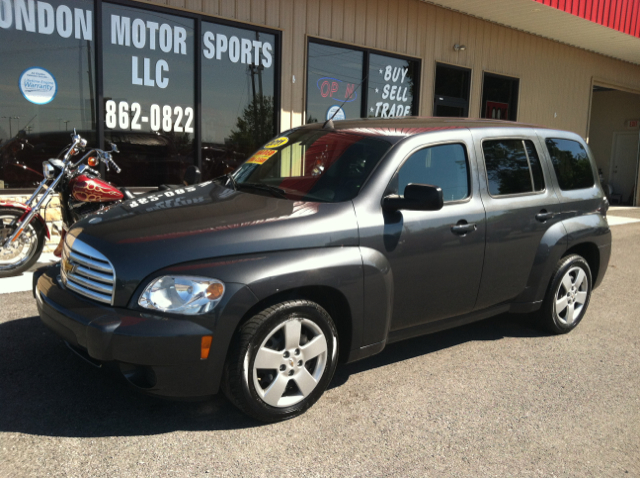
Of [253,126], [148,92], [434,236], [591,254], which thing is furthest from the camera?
[253,126]

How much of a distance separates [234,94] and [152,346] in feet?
22.8

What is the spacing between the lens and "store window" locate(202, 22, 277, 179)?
349 inches

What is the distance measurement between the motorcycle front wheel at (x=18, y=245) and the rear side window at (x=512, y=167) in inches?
183

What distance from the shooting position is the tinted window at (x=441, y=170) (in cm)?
386

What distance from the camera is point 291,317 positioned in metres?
3.21

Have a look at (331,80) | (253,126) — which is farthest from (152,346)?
(331,80)

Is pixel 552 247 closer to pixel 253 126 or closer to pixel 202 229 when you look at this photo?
pixel 202 229

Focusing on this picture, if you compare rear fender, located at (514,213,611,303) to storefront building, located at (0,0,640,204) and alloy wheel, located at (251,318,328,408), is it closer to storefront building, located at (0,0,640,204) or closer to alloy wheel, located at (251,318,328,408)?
alloy wheel, located at (251,318,328,408)

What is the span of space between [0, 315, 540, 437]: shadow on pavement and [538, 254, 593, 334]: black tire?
4.79 ft

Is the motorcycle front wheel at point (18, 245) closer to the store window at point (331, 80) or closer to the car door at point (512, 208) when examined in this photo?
the car door at point (512, 208)

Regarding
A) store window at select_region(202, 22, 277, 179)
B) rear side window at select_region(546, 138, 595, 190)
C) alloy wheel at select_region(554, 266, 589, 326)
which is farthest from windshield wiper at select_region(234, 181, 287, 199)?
store window at select_region(202, 22, 277, 179)

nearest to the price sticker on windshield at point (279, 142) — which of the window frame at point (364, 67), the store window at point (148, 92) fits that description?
the store window at point (148, 92)

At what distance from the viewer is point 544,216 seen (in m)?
4.59

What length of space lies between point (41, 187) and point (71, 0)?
3041 mm
